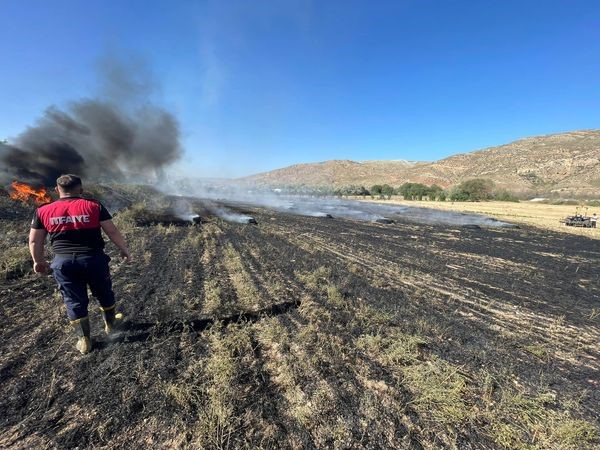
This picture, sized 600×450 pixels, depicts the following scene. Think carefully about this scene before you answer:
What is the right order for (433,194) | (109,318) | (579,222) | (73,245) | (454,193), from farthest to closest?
1. (433,194)
2. (454,193)
3. (579,222)
4. (109,318)
5. (73,245)

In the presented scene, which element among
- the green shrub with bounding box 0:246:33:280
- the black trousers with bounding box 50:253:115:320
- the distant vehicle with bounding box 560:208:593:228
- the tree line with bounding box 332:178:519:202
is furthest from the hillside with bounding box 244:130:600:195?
the green shrub with bounding box 0:246:33:280

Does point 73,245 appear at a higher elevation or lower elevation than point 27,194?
lower

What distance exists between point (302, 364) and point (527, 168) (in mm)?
90073

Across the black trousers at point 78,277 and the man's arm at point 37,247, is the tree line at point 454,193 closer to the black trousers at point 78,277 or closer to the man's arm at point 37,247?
the black trousers at point 78,277

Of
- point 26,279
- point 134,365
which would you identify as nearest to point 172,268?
point 26,279

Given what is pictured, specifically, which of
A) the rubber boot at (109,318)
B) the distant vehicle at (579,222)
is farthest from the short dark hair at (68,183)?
the distant vehicle at (579,222)

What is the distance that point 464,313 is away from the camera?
20.0 feet

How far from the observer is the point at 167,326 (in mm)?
4715

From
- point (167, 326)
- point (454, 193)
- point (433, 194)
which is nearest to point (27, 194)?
point (167, 326)

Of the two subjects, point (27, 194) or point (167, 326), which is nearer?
point (167, 326)

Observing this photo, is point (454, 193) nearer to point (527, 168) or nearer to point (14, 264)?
point (527, 168)

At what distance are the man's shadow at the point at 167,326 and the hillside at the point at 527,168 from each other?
228 feet

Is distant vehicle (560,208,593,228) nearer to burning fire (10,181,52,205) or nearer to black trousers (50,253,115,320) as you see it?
black trousers (50,253,115,320)

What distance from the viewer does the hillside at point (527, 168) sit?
2501 inches
